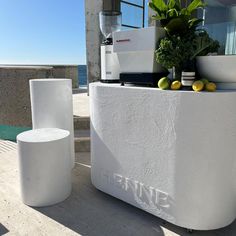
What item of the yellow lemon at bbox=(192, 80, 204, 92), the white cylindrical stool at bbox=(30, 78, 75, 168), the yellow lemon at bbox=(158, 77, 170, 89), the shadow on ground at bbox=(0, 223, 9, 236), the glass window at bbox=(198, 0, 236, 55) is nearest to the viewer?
the yellow lemon at bbox=(192, 80, 204, 92)

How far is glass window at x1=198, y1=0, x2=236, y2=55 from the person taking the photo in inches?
67.8

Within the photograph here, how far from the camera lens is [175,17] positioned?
4.25 feet

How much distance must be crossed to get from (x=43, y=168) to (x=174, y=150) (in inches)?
35.6

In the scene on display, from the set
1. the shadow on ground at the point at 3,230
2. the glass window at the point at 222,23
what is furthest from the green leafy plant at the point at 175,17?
the shadow on ground at the point at 3,230

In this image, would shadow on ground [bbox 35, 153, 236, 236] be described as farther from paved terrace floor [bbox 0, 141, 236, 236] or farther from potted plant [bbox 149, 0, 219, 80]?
potted plant [bbox 149, 0, 219, 80]

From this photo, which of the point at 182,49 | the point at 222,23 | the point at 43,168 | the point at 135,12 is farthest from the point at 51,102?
the point at 135,12

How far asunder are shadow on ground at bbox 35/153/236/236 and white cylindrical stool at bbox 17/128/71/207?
0.09 metres

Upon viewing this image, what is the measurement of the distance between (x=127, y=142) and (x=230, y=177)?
621 millimetres

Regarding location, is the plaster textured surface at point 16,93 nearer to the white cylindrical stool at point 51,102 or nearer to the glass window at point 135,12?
the white cylindrical stool at point 51,102

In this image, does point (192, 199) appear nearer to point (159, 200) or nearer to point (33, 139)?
point (159, 200)

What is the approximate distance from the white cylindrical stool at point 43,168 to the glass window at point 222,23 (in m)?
1.36

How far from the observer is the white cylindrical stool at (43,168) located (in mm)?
1572

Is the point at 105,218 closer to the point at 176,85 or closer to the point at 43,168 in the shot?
the point at 43,168

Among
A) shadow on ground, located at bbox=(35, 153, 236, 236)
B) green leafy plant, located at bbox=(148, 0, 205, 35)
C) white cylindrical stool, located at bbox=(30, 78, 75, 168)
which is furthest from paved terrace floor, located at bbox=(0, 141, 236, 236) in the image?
green leafy plant, located at bbox=(148, 0, 205, 35)
